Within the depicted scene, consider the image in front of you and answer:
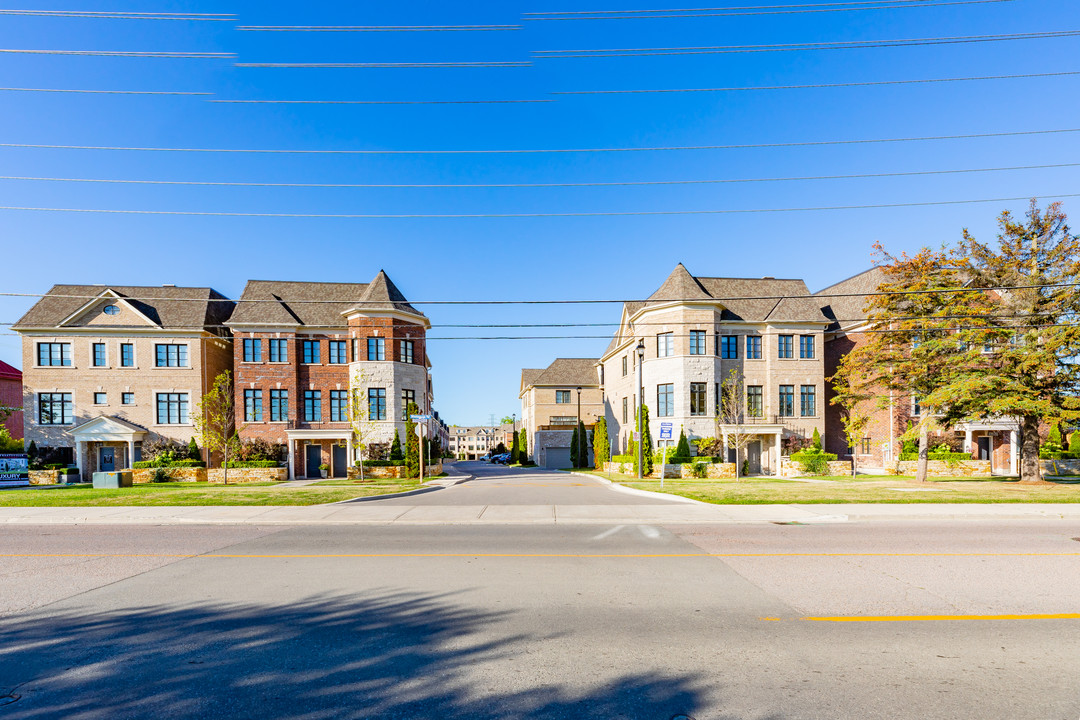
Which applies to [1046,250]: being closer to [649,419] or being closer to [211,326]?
[649,419]

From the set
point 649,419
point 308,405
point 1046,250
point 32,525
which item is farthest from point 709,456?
point 32,525

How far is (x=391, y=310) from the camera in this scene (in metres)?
33.9

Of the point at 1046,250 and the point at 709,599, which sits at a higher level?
the point at 1046,250

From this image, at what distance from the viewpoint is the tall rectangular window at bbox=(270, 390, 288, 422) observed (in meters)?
34.3

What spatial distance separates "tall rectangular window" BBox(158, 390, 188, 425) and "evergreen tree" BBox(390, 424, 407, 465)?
12.8 meters

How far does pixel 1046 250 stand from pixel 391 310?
32.3 metres

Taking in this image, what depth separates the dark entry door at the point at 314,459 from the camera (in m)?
34.6

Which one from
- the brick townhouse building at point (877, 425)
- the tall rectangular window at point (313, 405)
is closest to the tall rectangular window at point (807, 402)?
the brick townhouse building at point (877, 425)

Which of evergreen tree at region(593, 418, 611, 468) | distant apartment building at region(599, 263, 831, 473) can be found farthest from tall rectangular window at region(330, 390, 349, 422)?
distant apartment building at region(599, 263, 831, 473)

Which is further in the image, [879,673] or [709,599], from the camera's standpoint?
[709,599]

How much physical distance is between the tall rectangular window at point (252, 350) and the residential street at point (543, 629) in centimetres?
2537

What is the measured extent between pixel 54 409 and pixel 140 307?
7.75 metres

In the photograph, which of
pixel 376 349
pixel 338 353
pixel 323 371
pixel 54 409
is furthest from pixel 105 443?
pixel 376 349

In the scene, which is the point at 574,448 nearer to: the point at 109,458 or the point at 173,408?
the point at 173,408
